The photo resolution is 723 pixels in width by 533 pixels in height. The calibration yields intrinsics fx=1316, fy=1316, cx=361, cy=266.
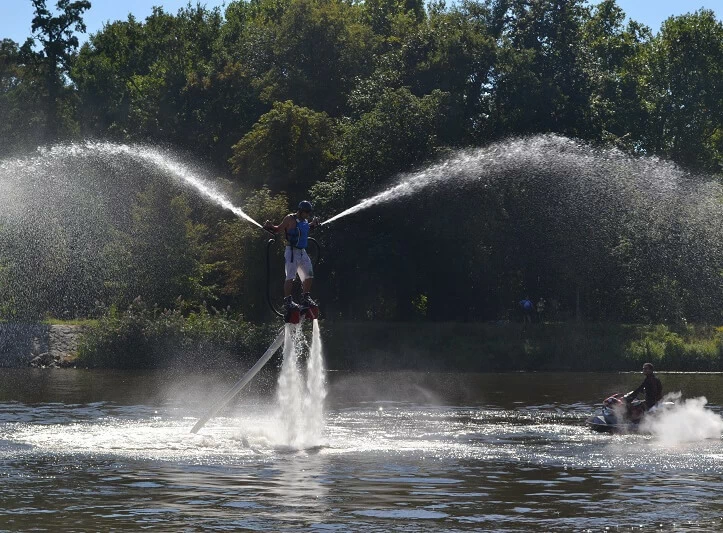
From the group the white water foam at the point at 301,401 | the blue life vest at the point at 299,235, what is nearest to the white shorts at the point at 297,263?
the blue life vest at the point at 299,235

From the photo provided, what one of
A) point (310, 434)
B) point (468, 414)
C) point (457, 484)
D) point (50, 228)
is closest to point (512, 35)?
point (50, 228)

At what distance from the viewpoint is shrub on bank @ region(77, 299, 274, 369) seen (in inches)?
2571

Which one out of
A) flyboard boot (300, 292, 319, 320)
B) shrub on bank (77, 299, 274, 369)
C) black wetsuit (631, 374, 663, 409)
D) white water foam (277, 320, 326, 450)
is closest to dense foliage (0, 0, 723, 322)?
shrub on bank (77, 299, 274, 369)

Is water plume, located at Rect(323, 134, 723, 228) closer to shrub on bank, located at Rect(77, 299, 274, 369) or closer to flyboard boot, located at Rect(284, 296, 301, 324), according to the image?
shrub on bank, located at Rect(77, 299, 274, 369)

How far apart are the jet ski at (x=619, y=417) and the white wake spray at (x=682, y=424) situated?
30 cm

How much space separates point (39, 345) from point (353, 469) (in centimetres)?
4123

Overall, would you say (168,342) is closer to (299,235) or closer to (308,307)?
(308,307)

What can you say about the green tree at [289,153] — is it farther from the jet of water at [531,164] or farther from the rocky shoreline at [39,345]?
the rocky shoreline at [39,345]

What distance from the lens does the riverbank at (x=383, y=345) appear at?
216 feet

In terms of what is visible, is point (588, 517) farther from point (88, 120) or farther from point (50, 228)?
point (88, 120)

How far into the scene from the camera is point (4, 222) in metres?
73.4

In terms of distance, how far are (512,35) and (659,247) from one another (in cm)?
1729

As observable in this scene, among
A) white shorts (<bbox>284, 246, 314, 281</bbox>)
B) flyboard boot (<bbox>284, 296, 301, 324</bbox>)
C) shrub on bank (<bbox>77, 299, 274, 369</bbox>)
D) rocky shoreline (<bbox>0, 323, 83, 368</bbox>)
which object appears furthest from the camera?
rocky shoreline (<bbox>0, 323, 83, 368</bbox>)

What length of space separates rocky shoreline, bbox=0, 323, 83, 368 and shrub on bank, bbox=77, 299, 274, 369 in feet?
4.42
